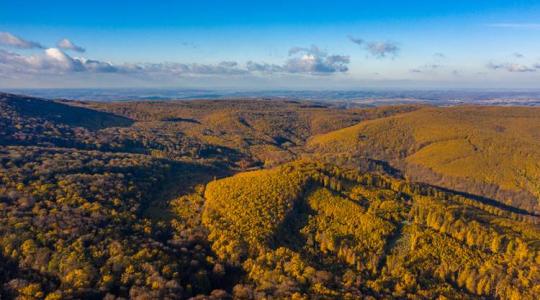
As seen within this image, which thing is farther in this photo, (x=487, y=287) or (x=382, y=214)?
(x=382, y=214)

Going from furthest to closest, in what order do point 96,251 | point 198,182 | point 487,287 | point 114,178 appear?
point 198,182 < point 114,178 < point 487,287 < point 96,251

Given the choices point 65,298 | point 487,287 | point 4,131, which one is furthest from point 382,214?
point 4,131

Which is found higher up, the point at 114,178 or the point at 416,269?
the point at 114,178

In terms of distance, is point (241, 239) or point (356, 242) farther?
point (356, 242)

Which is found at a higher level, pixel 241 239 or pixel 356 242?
pixel 241 239

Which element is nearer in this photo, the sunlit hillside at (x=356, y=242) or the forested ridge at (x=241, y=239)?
the forested ridge at (x=241, y=239)

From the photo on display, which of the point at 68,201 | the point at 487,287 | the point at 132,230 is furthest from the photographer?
the point at 68,201

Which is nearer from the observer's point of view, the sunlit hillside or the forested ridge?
the forested ridge

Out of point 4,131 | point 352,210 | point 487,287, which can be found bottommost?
point 487,287

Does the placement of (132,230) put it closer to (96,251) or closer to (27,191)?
(96,251)

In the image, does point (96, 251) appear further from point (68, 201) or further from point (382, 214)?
point (382, 214)
